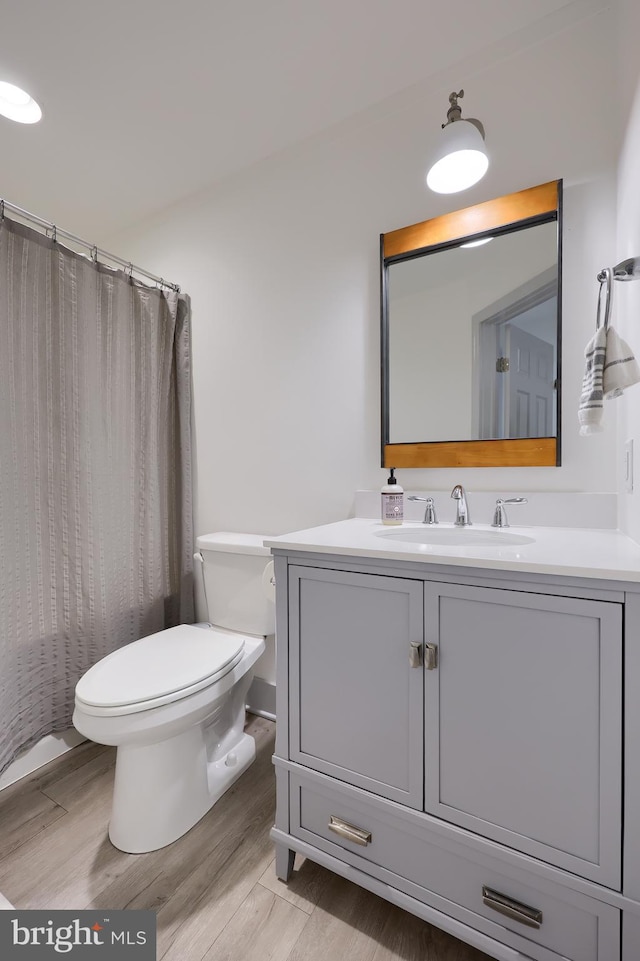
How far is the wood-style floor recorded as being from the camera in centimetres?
97

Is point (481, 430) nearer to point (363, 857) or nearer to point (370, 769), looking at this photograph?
point (370, 769)

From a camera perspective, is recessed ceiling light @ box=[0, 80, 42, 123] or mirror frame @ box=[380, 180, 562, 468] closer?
mirror frame @ box=[380, 180, 562, 468]

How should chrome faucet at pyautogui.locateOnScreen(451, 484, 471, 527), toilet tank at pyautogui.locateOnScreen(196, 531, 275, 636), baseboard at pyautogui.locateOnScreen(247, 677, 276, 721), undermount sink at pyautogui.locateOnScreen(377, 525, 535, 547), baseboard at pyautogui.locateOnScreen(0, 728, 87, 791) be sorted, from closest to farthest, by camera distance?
undermount sink at pyautogui.locateOnScreen(377, 525, 535, 547) → chrome faucet at pyautogui.locateOnScreen(451, 484, 471, 527) → baseboard at pyautogui.locateOnScreen(0, 728, 87, 791) → toilet tank at pyautogui.locateOnScreen(196, 531, 275, 636) → baseboard at pyautogui.locateOnScreen(247, 677, 276, 721)

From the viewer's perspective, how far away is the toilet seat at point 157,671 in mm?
1131

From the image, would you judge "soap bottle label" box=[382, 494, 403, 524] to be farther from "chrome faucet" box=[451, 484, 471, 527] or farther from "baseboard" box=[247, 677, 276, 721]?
"baseboard" box=[247, 677, 276, 721]

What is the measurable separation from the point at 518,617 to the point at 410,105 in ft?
5.77

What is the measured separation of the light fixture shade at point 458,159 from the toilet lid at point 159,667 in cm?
163

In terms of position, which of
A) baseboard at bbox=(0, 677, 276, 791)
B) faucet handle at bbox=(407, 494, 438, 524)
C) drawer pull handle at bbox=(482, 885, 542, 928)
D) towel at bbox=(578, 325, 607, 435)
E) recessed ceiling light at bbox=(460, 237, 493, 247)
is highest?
recessed ceiling light at bbox=(460, 237, 493, 247)

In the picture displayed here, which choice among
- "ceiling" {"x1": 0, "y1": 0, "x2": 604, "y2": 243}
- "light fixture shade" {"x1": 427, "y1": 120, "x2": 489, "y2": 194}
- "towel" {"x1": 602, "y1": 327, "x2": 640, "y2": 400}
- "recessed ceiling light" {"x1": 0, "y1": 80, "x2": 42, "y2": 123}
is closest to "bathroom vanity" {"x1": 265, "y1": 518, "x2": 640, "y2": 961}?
"towel" {"x1": 602, "y1": 327, "x2": 640, "y2": 400}

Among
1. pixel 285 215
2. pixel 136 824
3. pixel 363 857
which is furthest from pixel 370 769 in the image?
pixel 285 215

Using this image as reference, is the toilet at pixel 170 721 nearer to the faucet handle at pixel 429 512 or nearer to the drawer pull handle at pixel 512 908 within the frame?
the faucet handle at pixel 429 512

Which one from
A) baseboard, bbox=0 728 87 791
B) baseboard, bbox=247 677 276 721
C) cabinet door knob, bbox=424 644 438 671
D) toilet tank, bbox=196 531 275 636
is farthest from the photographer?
baseboard, bbox=247 677 276 721

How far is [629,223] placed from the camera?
41.6 inches

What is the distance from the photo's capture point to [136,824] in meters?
1.22
